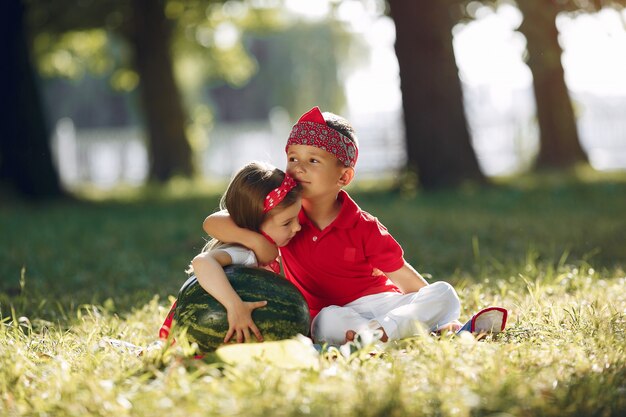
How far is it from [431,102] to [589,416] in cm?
1083

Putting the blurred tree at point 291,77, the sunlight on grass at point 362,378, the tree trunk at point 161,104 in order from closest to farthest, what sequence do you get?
the sunlight on grass at point 362,378 → the tree trunk at point 161,104 → the blurred tree at point 291,77

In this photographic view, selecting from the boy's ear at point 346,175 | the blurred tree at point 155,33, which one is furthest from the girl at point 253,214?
the blurred tree at point 155,33

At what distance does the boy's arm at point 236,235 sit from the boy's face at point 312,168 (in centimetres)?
35

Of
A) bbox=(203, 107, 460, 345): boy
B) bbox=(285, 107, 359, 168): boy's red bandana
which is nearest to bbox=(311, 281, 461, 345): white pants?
Answer: bbox=(203, 107, 460, 345): boy

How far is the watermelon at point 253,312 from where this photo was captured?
379 centimetres

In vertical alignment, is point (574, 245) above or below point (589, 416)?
below

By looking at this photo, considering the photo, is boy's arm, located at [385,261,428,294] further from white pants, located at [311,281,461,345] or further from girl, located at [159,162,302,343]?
girl, located at [159,162,302,343]

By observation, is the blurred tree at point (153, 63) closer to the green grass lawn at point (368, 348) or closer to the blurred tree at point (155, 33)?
the blurred tree at point (155, 33)

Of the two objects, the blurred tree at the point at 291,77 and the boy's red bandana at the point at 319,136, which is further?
the blurred tree at the point at 291,77

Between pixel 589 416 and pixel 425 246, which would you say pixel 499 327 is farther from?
pixel 425 246

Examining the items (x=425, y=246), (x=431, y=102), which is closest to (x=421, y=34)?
(x=431, y=102)

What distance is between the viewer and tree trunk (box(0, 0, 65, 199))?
15.6 m

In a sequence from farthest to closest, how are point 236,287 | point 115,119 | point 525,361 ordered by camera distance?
1. point 115,119
2. point 236,287
3. point 525,361

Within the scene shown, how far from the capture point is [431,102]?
13.2 meters
